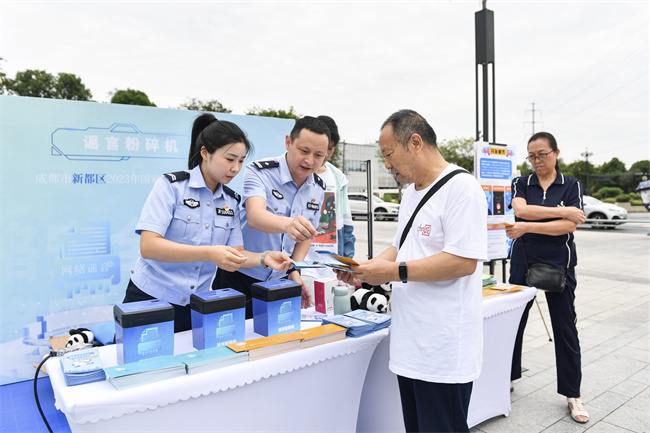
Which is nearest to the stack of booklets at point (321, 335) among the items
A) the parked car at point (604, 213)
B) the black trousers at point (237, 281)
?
the black trousers at point (237, 281)

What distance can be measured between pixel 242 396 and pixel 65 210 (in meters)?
2.83

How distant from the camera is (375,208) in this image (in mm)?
18719

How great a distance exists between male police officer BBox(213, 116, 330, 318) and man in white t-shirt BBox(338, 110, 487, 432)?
1.81 feet

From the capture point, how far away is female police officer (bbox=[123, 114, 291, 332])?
1700 millimetres

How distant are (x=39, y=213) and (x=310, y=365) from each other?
2873mm

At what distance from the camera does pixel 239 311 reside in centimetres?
154

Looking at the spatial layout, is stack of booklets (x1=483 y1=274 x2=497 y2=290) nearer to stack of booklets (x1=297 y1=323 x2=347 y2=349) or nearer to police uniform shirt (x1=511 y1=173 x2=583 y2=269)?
police uniform shirt (x1=511 y1=173 x2=583 y2=269)

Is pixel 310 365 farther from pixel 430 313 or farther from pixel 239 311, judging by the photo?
pixel 430 313

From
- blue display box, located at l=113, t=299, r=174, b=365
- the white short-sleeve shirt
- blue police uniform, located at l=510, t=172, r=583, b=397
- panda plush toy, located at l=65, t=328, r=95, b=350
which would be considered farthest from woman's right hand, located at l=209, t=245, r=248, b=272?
blue police uniform, located at l=510, t=172, r=583, b=397

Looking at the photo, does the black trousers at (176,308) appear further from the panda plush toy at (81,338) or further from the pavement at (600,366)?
the pavement at (600,366)

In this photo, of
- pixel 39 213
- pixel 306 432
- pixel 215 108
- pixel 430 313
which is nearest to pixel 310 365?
pixel 306 432

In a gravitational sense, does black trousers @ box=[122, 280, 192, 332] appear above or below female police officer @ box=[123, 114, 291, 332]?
below

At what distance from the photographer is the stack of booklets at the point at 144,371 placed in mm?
1161

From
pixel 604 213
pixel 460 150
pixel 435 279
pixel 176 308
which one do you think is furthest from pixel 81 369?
pixel 460 150
